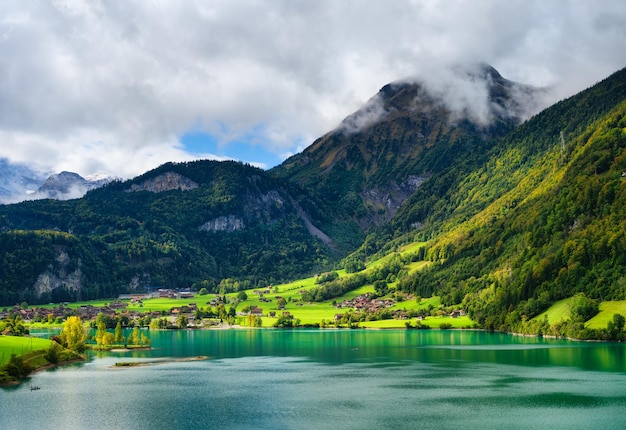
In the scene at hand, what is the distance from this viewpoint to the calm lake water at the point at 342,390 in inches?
2960

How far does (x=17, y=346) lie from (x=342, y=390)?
64.9 m

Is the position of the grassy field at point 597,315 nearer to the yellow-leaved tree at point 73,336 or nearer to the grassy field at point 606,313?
the grassy field at point 606,313

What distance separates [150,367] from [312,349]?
43.1 metres

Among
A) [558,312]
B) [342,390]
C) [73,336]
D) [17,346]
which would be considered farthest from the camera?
[558,312]

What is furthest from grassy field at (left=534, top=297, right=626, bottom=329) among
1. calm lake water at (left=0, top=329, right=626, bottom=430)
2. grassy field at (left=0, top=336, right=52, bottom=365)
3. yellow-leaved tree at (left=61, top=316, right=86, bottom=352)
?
grassy field at (left=0, top=336, right=52, bottom=365)

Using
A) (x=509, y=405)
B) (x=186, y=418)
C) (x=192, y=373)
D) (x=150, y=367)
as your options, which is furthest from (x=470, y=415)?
(x=150, y=367)

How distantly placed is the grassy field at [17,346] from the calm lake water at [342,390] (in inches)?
268

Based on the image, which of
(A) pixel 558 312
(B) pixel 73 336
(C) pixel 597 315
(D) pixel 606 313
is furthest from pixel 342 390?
(A) pixel 558 312

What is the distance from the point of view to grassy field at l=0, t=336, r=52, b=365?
118 meters

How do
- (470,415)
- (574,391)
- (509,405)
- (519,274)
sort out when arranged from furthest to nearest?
(519,274)
(574,391)
(509,405)
(470,415)

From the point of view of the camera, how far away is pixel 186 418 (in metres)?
77.9

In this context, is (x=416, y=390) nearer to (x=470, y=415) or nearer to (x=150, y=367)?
(x=470, y=415)

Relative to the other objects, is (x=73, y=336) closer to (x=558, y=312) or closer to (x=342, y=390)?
(x=342, y=390)

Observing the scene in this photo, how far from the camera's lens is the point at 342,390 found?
95.4m
